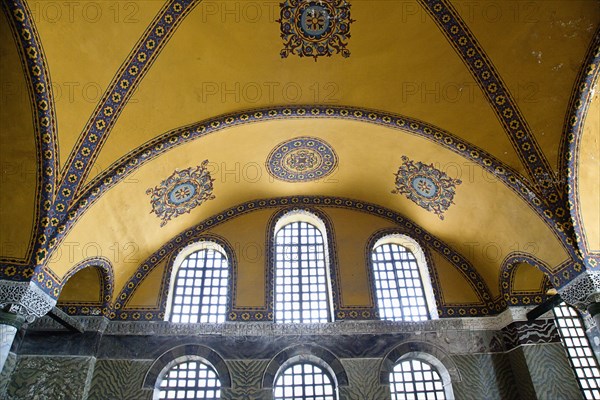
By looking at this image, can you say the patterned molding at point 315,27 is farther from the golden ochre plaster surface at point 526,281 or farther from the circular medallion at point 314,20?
the golden ochre plaster surface at point 526,281

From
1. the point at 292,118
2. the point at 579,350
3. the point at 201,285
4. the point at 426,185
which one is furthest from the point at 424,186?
the point at 201,285

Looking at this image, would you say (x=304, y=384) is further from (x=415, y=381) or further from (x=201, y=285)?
(x=201, y=285)

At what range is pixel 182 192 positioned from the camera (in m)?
9.84

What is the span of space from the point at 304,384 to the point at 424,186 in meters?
A: 4.95

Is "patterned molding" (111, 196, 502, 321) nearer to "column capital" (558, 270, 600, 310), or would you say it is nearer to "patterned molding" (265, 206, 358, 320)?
"patterned molding" (265, 206, 358, 320)

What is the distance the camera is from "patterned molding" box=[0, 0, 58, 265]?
633 centimetres

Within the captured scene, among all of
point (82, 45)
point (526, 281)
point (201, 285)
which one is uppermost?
point (82, 45)

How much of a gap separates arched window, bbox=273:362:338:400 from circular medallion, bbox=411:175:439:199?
444 cm

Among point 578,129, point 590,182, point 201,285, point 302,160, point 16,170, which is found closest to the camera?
point 16,170

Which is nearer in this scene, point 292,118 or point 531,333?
point 292,118

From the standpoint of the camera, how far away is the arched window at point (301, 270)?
9984mm

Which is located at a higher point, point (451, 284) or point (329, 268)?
point (329, 268)

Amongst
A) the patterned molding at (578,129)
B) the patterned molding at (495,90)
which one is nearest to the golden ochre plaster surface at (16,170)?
the patterned molding at (495,90)

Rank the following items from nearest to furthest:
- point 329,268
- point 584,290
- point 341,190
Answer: point 584,290 < point 329,268 < point 341,190
